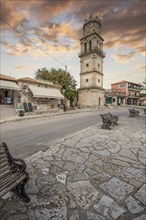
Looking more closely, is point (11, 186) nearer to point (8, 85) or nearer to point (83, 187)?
point (83, 187)

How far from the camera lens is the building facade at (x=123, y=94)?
56.4 meters

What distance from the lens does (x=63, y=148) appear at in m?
5.37

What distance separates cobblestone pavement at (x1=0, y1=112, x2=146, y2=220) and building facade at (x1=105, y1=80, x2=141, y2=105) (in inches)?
2081

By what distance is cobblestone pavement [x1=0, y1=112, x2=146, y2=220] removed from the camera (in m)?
2.37

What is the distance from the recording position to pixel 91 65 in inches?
1446

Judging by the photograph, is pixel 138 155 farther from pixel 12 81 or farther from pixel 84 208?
pixel 12 81

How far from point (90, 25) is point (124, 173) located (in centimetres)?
4271

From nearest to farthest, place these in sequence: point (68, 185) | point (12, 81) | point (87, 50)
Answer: point (68, 185)
point (12, 81)
point (87, 50)

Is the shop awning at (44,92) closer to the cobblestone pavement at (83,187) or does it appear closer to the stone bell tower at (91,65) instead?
the cobblestone pavement at (83,187)

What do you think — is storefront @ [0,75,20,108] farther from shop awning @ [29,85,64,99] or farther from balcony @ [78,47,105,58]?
balcony @ [78,47,105,58]

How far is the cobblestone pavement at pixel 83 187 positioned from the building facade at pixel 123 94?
52847 mm

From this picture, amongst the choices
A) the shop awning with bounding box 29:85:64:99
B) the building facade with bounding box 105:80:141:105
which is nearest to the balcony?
the shop awning with bounding box 29:85:64:99

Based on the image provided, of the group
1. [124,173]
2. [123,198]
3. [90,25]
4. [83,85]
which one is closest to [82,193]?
[123,198]

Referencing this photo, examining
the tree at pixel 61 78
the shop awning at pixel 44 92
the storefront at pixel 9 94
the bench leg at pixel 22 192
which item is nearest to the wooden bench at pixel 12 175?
the bench leg at pixel 22 192
